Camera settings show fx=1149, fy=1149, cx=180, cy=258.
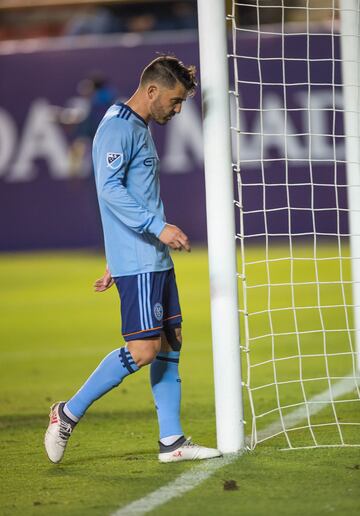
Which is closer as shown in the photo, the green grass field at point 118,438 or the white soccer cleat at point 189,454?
the green grass field at point 118,438

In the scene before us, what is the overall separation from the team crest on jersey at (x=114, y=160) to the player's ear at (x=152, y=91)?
33 cm

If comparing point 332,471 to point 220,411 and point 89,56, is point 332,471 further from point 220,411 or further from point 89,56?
point 89,56

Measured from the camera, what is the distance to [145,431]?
237 inches

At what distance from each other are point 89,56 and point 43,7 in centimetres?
305

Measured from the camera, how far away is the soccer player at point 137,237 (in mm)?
5008

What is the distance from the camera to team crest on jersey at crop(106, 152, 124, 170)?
4.98 metres

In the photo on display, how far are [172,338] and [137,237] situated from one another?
54cm

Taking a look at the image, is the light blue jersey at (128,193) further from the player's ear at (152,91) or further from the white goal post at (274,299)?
the white goal post at (274,299)

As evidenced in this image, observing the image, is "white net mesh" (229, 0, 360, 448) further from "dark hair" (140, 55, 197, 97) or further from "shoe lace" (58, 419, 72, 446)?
"shoe lace" (58, 419, 72, 446)

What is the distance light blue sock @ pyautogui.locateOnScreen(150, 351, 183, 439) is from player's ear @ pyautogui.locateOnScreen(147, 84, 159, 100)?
1.20 metres

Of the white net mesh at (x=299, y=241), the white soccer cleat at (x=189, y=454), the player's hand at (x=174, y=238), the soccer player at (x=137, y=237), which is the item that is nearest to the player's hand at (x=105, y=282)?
the soccer player at (x=137, y=237)

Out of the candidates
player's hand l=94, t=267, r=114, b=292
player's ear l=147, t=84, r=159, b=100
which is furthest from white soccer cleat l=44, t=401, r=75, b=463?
player's ear l=147, t=84, r=159, b=100

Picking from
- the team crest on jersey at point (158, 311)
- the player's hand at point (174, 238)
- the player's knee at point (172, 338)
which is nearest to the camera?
the player's hand at point (174, 238)

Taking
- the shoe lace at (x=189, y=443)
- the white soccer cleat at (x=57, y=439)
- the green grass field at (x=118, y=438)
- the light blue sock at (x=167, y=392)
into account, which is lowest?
the green grass field at (x=118, y=438)
